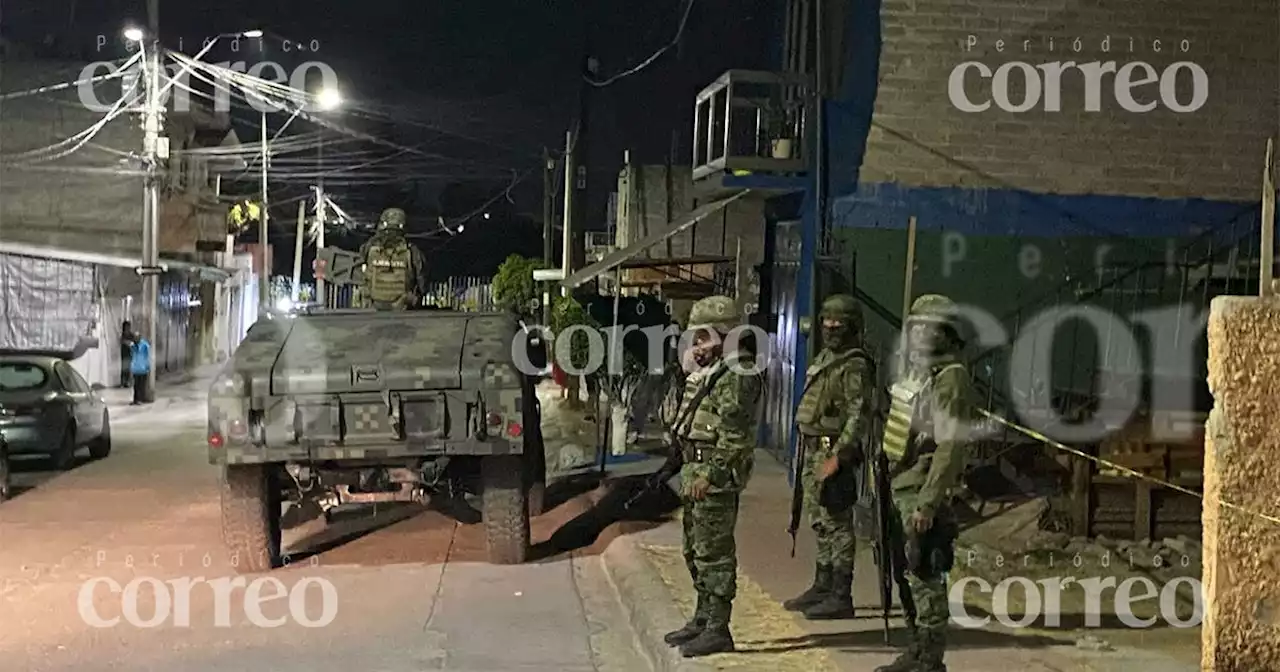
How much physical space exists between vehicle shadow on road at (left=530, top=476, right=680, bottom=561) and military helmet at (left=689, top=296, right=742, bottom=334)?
3.48 metres

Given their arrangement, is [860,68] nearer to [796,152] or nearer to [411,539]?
[796,152]

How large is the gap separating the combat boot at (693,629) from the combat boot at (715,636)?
0.06 meters

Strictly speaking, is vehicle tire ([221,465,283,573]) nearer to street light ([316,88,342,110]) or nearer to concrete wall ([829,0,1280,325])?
concrete wall ([829,0,1280,325])

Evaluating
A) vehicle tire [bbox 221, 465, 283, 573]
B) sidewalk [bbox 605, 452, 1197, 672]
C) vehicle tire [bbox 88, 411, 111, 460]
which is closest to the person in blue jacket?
vehicle tire [bbox 88, 411, 111, 460]

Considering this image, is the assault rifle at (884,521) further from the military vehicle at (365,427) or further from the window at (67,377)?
the window at (67,377)

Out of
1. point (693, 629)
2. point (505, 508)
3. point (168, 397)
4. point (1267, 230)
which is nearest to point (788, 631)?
point (693, 629)

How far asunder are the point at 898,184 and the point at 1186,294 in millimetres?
2978

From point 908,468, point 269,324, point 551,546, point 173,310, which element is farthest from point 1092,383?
point 173,310

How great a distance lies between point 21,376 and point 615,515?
7.53m

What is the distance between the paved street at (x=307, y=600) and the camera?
649cm

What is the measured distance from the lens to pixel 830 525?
270 inches

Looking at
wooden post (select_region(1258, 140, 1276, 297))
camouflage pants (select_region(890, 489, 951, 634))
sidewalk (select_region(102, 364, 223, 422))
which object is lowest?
sidewalk (select_region(102, 364, 223, 422))

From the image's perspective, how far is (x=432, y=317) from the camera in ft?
30.5

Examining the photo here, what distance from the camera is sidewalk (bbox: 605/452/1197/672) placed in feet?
19.5
